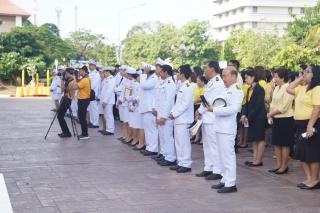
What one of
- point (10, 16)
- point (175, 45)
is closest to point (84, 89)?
point (175, 45)

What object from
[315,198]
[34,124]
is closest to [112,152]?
[315,198]

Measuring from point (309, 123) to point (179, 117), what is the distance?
2473 mm

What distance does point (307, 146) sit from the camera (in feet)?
27.2

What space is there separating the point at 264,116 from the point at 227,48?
144 ft

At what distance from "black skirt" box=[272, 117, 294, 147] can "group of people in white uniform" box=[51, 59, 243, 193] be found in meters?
1.11

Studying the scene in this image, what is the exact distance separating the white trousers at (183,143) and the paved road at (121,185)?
31cm

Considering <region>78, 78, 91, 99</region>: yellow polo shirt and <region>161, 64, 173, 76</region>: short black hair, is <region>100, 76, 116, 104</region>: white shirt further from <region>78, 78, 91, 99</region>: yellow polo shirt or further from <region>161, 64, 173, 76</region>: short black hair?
<region>161, 64, 173, 76</region>: short black hair

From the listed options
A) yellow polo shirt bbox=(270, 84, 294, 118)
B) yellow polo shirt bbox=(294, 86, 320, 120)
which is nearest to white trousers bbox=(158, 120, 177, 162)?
yellow polo shirt bbox=(270, 84, 294, 118)

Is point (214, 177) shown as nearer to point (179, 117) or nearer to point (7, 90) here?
point (179, 117)

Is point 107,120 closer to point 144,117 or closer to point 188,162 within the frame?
point 144,117

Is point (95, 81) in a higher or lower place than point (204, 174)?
higher

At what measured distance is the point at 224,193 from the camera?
26.7ft

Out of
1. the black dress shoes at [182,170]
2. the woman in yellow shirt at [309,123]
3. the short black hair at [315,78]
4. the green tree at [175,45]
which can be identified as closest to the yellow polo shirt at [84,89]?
the black dress shoes at [182,170]

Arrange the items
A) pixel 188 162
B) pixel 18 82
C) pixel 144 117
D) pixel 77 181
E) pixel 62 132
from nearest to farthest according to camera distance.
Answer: pixel 77 181 → pixel 188 162 → pixel 144 117 → pixel 62 132 → pixel 18 82
